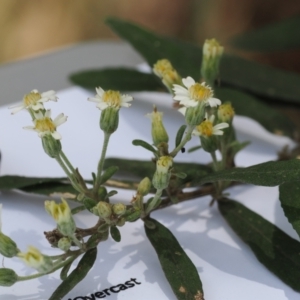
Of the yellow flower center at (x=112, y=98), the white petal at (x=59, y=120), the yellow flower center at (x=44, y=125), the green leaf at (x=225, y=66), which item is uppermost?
the green leaf at (x=225, y=66)

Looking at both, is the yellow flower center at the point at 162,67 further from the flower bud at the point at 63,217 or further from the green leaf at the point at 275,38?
the green leaf at the point at 275,38

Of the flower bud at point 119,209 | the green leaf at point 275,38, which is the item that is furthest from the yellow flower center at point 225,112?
the green leaf at point 275,38

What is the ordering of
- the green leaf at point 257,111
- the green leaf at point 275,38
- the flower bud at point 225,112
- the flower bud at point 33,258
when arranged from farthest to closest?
the green leaf at point 275,38, the green leaf at point 257,111, the flower bud at point 225,112, the flower bud at point 33,258

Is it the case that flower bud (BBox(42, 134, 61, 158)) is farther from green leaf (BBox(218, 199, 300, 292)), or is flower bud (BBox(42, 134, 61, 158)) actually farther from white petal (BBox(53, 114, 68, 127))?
green leaf (BBox(218, 199, 300, 292))

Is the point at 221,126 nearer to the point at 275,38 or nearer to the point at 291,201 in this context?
the point at 291,201

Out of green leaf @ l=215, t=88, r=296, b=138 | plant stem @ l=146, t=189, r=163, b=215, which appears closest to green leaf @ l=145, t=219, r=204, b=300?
plant stem @ l=146, t=189, r=163, b=215

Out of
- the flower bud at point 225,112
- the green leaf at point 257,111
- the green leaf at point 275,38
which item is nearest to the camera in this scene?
the flower bud at point 225,112

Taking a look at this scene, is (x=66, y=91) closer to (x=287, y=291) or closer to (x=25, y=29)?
(x=287, y=291)

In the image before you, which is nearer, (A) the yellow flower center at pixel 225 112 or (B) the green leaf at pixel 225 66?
(A) the yellow flower center at pixel 225 112
